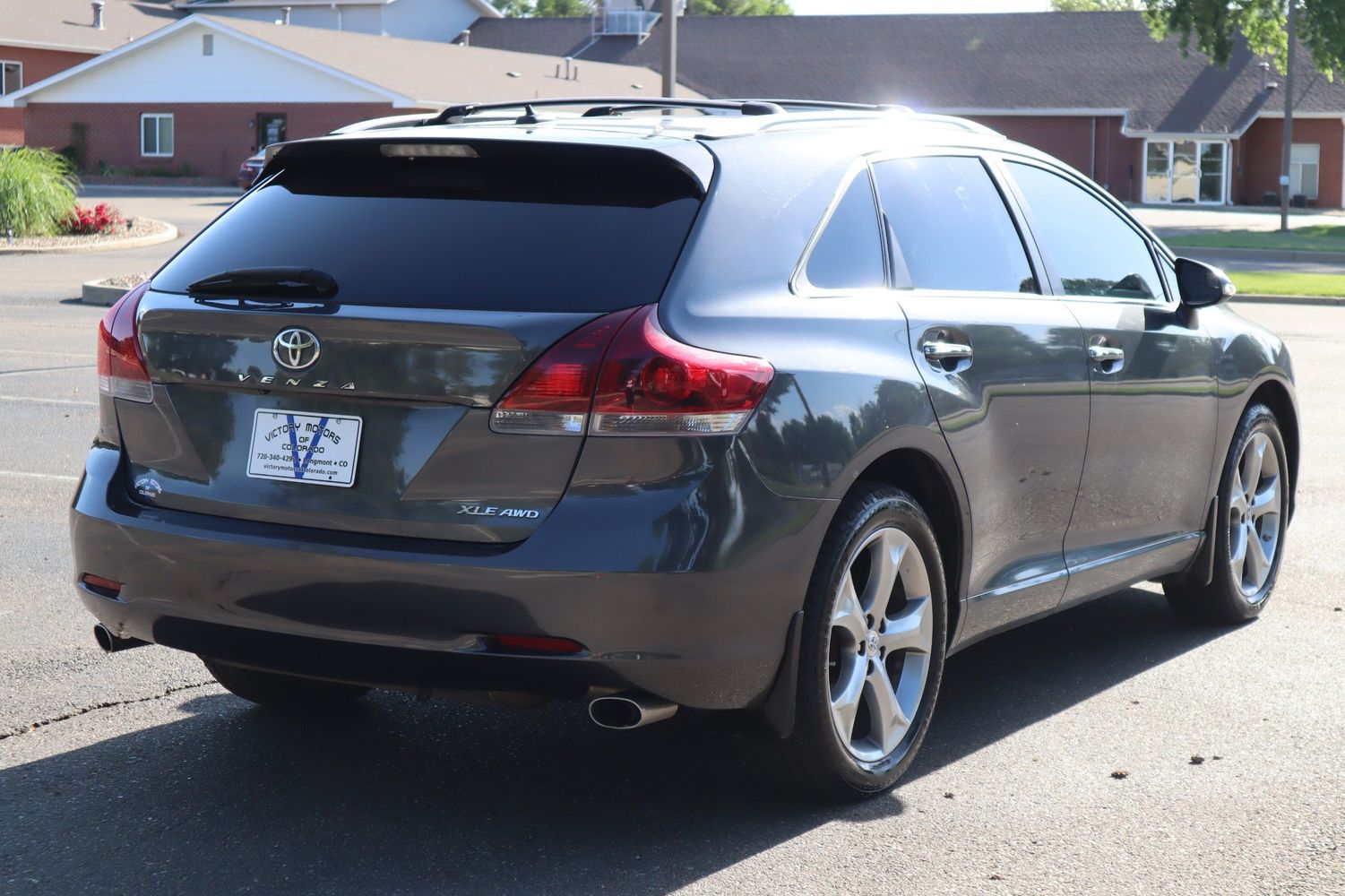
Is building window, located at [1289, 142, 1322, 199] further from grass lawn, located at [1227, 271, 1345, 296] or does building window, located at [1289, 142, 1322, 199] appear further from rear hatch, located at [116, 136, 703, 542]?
rear hatch, located at [116, 136, 703, 542]

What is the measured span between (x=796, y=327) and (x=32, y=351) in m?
12.8

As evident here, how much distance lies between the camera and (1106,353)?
5.35 meters

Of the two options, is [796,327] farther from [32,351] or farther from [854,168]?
[32,351]

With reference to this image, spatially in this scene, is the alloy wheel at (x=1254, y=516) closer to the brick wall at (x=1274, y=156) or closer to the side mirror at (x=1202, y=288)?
the side mirror at (x=1202, y=288)

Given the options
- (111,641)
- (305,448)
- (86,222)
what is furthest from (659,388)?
(86,222)

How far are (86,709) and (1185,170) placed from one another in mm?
59976

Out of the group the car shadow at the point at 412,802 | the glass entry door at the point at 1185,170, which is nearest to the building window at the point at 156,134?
the glass entry door at the point at 1185,170

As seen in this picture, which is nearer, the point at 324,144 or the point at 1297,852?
the point at 1297,852

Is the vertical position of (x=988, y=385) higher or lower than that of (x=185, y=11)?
lower

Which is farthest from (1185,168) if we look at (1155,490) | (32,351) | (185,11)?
(1155,490)

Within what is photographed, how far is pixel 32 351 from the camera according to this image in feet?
50.7

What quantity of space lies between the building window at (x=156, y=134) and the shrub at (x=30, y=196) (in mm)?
28344

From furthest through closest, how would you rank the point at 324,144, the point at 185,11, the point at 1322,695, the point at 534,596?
the point at 185,11 → the point at 1322,695 → the point at 324,144 → the point at 534,596

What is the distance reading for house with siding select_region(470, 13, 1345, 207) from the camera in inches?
2366
